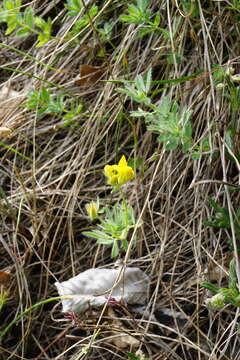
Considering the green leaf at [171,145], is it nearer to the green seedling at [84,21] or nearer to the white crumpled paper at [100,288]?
the white crumpled paper at [100,288]

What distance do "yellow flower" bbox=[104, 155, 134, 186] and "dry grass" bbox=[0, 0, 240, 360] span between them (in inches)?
8.9

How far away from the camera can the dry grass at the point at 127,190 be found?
5.06 ft

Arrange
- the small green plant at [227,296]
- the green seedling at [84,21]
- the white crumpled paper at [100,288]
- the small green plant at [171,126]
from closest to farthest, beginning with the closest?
the small green plant at [227,296], the small green plant at [171,126], the white crumpled paper at [100,288], the green seedling at [84,21]

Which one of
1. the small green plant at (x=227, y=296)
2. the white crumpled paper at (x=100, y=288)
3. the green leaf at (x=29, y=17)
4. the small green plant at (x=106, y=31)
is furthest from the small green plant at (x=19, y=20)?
the small green plant at (x=227, y=296)

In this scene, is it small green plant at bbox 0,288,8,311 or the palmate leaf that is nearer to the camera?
the palmate leaf

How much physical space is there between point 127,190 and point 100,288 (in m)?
0.31

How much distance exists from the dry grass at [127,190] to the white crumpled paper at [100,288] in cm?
3

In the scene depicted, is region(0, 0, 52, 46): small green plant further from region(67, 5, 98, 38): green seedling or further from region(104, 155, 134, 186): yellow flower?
region(104, 155, 134, 186): yellow flower

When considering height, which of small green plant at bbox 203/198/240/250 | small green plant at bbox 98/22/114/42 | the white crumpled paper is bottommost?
the white crumpled paper

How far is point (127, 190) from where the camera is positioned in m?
1.74

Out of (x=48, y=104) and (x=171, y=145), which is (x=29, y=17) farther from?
(x=171, y=145)

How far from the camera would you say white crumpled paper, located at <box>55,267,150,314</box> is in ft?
5.18

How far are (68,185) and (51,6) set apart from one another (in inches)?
26.6

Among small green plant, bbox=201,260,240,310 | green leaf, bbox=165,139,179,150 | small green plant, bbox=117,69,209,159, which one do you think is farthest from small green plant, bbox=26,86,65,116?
small green plant, bbox=201,260,240,310
